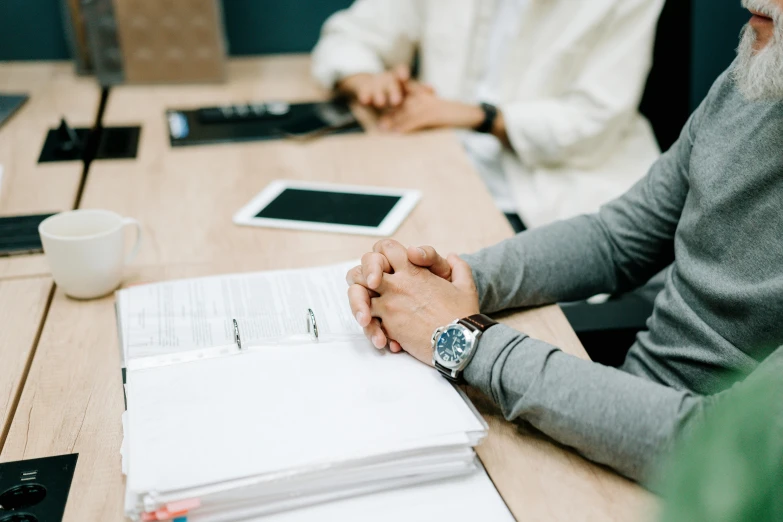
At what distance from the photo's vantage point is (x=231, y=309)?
0.88 m

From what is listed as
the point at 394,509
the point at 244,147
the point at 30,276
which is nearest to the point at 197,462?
the point at 394,509

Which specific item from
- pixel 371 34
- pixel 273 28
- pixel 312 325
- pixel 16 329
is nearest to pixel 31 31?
pixel 273 28

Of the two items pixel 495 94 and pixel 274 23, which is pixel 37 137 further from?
pixel 495 94

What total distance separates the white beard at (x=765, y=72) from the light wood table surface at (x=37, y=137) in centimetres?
95

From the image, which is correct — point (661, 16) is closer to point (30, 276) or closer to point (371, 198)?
point (371, 198)

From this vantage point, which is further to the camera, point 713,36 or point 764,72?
point 713,36

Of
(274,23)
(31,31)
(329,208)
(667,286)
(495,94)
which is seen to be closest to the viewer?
(667,286)

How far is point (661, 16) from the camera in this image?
1538 millimetres

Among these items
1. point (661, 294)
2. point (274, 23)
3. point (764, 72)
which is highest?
point (764, 72)

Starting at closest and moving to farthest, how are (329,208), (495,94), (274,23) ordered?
(329,208)
(495,94)
(274,23)

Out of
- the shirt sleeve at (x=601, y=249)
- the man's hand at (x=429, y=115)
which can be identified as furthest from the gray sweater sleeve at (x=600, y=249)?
the man's hand at (x=429, y=115)

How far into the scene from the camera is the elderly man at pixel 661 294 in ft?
2.23

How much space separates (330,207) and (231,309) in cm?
37

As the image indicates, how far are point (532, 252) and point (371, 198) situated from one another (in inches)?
13.9
